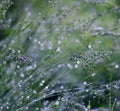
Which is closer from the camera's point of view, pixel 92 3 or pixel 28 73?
pixel 28 73

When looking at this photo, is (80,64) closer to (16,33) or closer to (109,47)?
(109,47)

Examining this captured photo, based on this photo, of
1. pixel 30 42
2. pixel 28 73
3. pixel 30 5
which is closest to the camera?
pixel 28 73

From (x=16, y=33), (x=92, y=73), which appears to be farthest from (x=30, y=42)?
(x=92, y=73)

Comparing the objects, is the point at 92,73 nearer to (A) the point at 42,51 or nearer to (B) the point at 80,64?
(B) the point at 80,64

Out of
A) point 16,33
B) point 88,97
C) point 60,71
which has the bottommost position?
point 88,97

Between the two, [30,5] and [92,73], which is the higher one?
[30,5]

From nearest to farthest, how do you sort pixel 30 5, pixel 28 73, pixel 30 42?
pixel 28 73 < pixel 30 42 < pixel 30 5

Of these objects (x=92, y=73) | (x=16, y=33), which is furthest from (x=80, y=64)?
(x=16, y=33)
